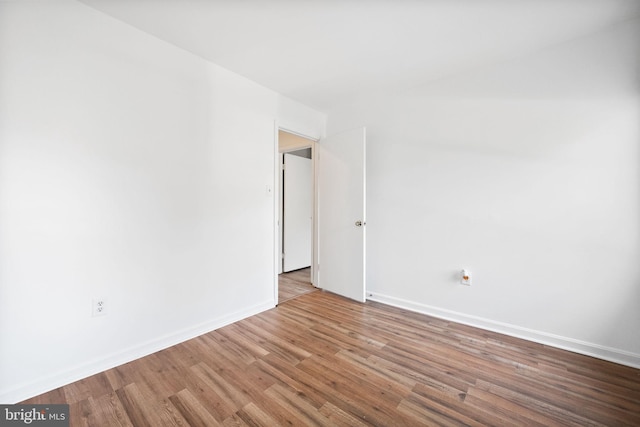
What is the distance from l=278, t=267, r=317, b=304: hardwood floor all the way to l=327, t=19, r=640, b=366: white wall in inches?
44.4

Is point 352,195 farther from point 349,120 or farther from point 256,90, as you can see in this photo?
point 256,90

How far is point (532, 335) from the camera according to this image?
218cm

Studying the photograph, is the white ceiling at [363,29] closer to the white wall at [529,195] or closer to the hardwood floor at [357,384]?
the white wall at [529,195]

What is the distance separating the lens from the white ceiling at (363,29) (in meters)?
1.68


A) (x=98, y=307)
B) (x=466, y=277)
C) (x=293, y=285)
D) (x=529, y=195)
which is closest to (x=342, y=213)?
(x=293, y=285)

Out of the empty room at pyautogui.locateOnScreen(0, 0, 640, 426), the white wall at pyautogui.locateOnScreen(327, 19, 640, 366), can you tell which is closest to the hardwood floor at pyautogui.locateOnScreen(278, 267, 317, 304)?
the empty room at pyautogui.locateOnScreen(0, 0, 640, 426)

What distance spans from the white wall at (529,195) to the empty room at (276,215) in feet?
0.05

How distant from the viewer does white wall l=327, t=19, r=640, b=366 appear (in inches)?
73.7

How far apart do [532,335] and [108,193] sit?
3449 millimetres

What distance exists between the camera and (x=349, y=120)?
332cm

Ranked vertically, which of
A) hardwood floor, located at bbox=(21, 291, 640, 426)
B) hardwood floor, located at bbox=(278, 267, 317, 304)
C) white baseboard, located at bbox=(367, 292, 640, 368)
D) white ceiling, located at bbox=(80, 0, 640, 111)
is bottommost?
hardwood floor, located at bbox=(278, 267, 317, 304)
